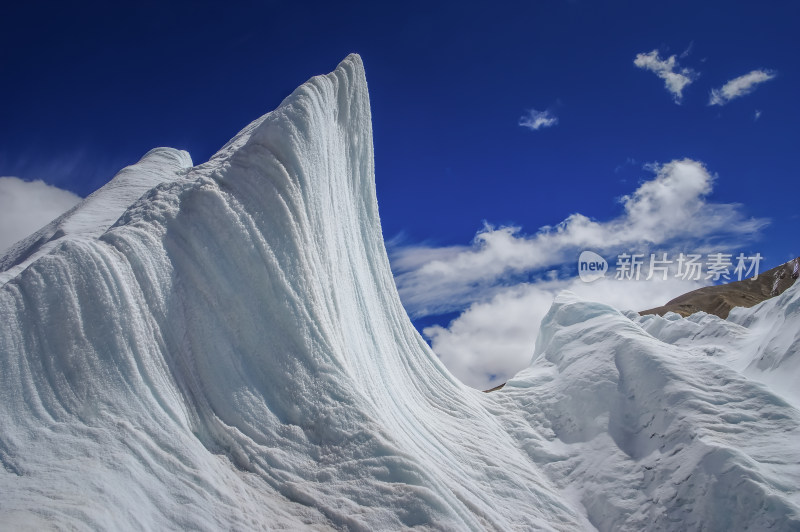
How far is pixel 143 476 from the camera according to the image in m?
4.45

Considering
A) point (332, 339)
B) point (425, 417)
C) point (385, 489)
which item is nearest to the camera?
point (385, 489)

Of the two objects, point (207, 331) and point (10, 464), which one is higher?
point (207, 331)

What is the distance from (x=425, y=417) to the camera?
8.02 meters

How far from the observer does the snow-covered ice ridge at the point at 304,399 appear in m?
4.64

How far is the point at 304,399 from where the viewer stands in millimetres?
5750

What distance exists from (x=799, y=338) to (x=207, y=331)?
8.23 meters

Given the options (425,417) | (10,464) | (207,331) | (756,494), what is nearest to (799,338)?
(756,494)

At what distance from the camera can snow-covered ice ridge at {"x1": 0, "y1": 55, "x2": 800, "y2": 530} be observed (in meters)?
4.64

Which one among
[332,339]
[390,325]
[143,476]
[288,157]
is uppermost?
[288,157]

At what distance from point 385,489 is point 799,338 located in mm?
6811

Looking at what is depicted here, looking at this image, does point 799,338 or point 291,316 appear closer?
point 291,316

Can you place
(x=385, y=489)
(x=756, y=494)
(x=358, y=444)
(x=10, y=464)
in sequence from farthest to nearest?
(x=756, y=494) < (x=358, y=444) < (x=385, y=489) < (x=10, y=464)

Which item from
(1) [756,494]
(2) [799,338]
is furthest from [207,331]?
(2) [799,338]

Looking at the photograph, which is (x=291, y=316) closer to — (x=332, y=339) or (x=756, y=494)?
(x=332, y=339)
